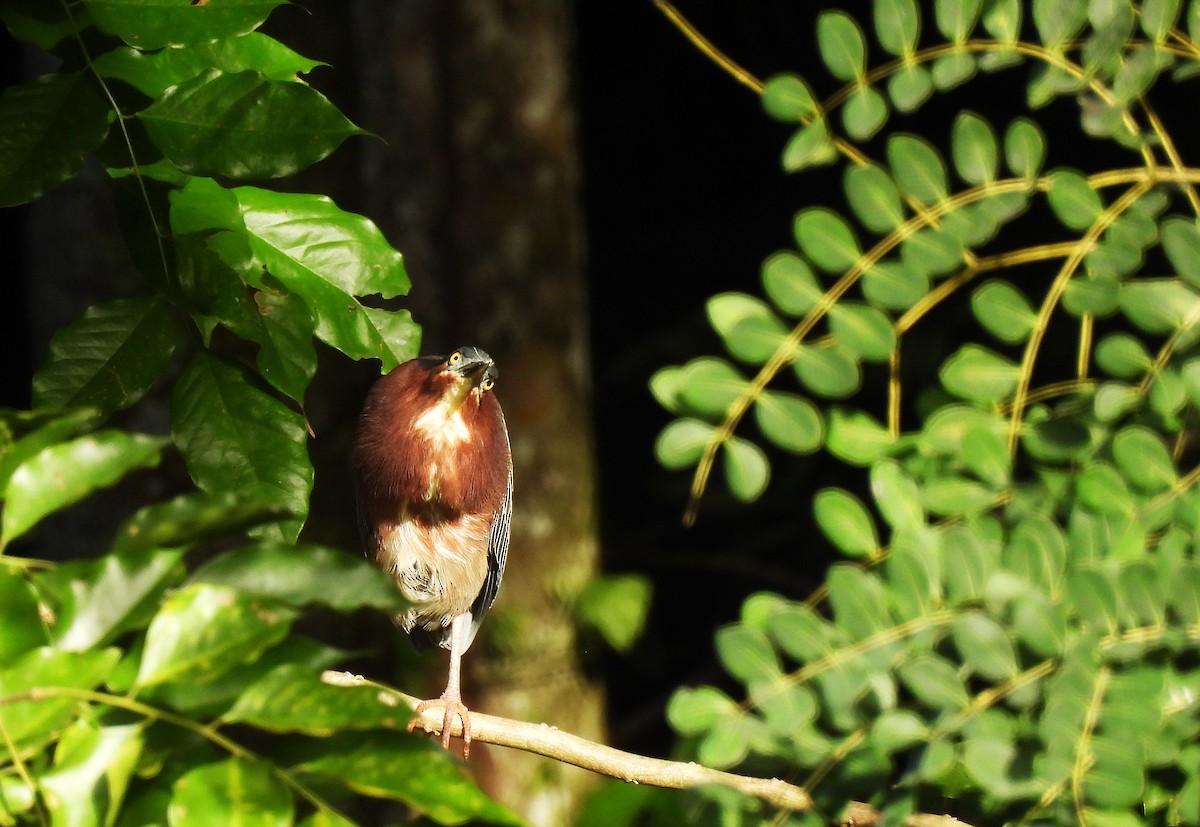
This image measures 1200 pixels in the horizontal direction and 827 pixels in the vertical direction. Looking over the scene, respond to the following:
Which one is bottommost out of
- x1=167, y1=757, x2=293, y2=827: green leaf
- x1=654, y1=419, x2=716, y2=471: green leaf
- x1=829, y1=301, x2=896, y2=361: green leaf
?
x1=654, y1=419, x2=716, y2=471: green leaf

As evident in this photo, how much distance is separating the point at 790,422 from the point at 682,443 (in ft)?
0.42

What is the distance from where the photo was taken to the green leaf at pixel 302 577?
70 cm

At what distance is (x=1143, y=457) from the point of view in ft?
4.04

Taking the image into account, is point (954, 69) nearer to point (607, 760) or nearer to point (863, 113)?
point (863, 113)

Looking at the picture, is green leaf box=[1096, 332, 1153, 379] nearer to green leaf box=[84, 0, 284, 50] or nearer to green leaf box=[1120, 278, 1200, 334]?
green leaf box=[1120, 278, 1200, 334]

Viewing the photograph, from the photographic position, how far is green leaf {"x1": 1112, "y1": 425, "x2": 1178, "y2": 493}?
122cm

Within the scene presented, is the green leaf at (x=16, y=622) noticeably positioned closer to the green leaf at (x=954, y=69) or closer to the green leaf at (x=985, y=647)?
the green leaf at (x=985, y=647)

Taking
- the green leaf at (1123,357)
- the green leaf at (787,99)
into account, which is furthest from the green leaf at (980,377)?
the green leaf at (787,99)

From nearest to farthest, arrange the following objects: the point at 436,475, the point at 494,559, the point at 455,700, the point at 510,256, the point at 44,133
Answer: the point at 44,133 < the point at 436,475 < the point at 455,700 < the point at 494,559 < the point at 510,256

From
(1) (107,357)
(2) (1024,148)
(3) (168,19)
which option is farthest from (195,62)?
(2) (1024,148)

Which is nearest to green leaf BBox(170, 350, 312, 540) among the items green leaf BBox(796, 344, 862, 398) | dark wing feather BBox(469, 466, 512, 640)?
green leaf BBox(796, 344, 862, 398)

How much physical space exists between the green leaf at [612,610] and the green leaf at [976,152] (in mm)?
1834

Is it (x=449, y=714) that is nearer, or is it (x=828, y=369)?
(x=828, y=369)

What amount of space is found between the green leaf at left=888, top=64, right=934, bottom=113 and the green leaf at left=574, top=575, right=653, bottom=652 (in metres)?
1.81
